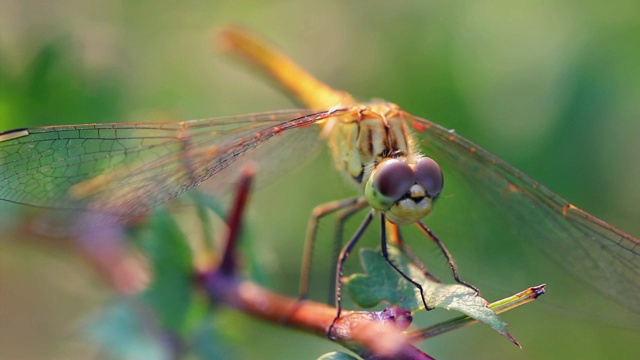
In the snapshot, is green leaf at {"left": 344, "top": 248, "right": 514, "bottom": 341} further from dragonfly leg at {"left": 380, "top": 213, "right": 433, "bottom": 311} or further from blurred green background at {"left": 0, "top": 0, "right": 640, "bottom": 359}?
blurred green background at {"left": 0, "top": 0, "right": 640, "bottom": 359}

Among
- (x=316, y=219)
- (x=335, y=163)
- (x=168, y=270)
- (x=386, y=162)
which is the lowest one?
(x=168, y=270)

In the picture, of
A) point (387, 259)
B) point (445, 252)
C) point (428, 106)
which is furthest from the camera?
point (428, 106)

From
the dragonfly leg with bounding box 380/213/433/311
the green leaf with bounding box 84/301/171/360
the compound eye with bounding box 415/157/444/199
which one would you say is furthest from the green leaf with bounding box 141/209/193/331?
the compound eye with bounding box 415/157/444/199

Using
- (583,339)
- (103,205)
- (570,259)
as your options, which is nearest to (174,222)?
(103,205)

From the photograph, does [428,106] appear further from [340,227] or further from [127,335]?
[127,335]

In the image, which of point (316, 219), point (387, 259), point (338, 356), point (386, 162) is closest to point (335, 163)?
point (316, 219)

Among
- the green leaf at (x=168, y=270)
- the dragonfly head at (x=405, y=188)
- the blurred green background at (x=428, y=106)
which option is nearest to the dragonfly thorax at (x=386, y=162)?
the dragonfly head at (x=405, y=188)

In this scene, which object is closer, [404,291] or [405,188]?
[404,291]

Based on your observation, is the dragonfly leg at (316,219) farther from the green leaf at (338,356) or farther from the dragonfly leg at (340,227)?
the green leaf at (338,356)
